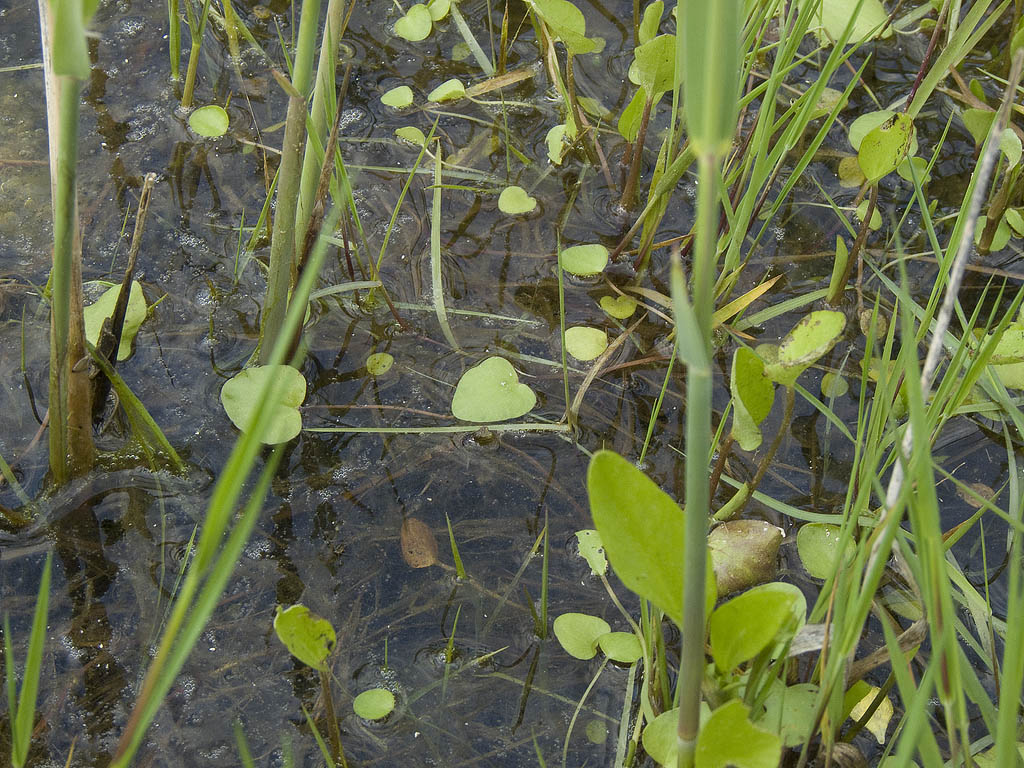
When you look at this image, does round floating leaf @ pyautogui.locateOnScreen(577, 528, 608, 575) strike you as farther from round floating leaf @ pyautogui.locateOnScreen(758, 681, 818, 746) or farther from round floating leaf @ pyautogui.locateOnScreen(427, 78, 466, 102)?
round floating leaf @ pyautogui.locateOnScreen(427, 78, 466, 102)

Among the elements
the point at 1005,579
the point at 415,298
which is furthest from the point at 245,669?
the point at 1005,579

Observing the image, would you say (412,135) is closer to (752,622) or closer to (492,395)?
(492,395)

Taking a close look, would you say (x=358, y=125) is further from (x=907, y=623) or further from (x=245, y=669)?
(x=907, y=623)

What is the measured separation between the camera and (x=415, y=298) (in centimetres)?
146

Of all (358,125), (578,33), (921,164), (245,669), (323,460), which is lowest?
(245,669)

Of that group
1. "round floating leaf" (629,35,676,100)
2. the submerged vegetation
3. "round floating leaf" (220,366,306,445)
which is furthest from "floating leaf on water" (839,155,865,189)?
"round floating leaf" (220,366,306,445)

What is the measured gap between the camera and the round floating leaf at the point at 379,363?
137 cm

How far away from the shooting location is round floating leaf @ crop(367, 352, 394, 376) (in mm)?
1368

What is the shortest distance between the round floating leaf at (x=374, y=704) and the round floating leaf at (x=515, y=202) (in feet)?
2.74

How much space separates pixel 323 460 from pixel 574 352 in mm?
414

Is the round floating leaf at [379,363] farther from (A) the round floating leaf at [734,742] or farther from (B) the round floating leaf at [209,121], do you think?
(A) the round floating leaf at [734,742]

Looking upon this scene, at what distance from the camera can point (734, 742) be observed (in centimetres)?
83

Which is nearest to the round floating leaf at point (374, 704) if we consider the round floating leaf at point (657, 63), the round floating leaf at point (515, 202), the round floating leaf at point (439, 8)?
the round floating leaf at point (515, 202)

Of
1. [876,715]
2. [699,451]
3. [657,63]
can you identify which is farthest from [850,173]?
[699,451]
